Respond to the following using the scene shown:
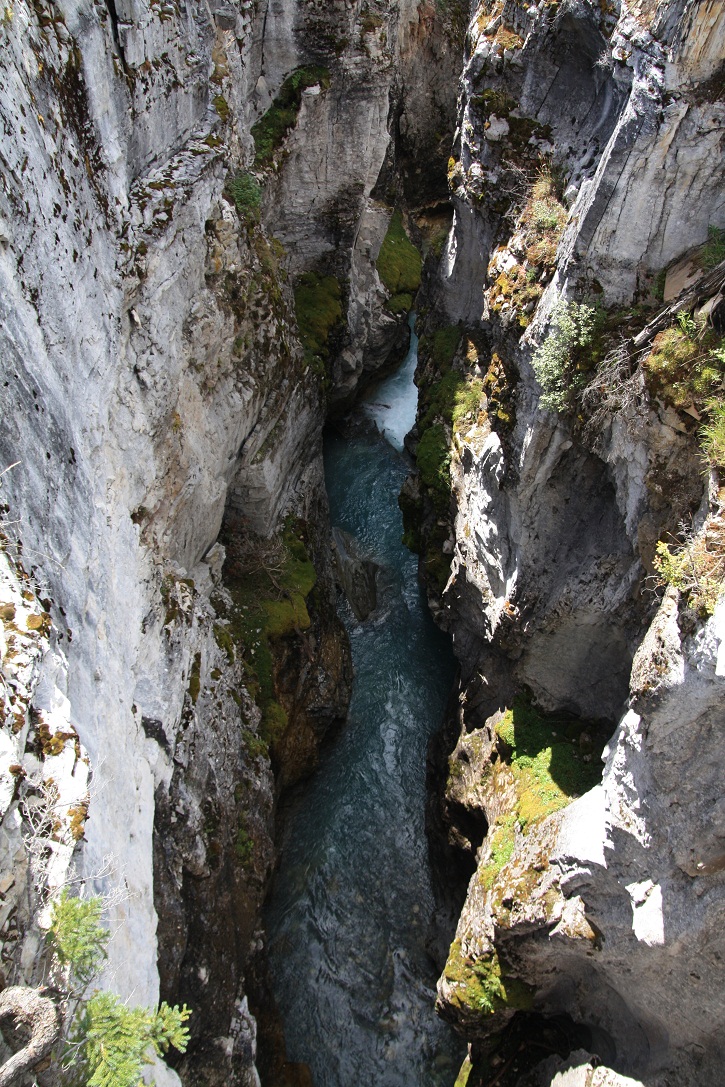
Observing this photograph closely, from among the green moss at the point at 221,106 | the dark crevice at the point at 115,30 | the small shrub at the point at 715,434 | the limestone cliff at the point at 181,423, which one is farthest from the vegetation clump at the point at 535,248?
the dark crevice at the point at 115,30

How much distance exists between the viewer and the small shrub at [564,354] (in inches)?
419

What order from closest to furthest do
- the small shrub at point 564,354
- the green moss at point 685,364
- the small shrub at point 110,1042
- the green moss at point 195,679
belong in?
the small shrub at point 110,1042 < the green moss at point 685,364 < the small shrub at point 564,354 < the green moss at point 195,679

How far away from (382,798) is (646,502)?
9542 mm

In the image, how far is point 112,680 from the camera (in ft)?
28.5

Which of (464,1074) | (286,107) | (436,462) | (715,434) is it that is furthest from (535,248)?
(464,1074)

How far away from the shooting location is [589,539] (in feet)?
39.9

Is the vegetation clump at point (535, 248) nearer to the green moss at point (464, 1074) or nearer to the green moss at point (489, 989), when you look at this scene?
the green moss at point (489, 989)

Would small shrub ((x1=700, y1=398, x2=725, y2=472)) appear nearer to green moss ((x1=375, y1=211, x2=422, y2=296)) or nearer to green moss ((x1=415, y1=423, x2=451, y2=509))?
green moss ((x1=415, y1=423, x2=451, y2=509))

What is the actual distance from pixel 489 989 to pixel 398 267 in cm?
2190

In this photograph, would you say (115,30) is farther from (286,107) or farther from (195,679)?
(195,679)

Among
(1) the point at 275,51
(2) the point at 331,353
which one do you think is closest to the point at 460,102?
(1) the point at 275,51

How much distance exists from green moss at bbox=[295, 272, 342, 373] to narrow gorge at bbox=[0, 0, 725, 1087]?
3.08 feet

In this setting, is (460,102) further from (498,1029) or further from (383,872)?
(498,1029)

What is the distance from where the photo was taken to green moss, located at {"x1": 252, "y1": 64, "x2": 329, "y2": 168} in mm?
17703
